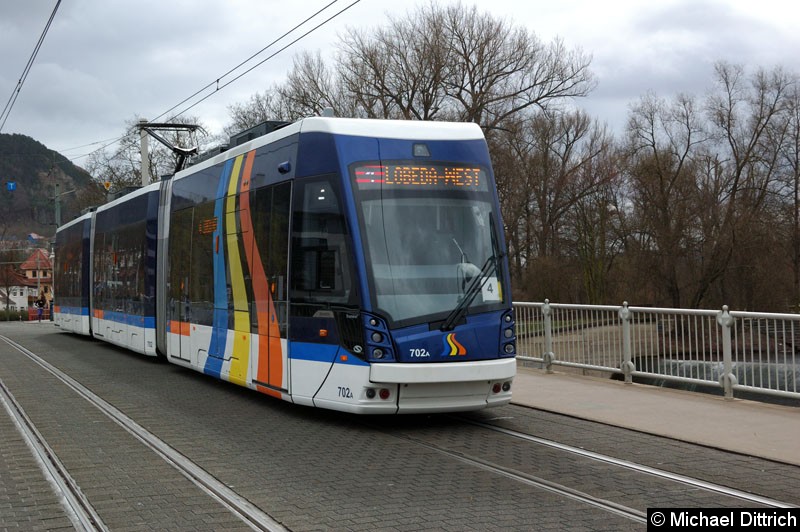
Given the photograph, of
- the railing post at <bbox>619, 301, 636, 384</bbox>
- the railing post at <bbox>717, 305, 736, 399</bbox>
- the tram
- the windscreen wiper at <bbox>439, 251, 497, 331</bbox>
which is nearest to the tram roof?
the tram

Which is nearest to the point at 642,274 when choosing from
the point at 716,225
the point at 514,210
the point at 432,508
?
the point at 716,225

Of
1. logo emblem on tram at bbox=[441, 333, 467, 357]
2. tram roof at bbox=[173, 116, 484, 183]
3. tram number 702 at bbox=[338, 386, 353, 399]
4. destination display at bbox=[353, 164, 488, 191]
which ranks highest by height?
tram roof at bbox=[173, 116, 484, 183]

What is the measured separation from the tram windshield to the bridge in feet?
4.83

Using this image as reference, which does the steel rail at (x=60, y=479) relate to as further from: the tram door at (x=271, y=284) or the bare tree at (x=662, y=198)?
the bare tree at (x=662, y=198)

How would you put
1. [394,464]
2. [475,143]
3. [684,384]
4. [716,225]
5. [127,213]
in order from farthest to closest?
1. [716,225]
2. [127,213]
3. [684,384]
4. [475,143]
5. [394,464]

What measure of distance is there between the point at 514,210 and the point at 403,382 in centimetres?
3415

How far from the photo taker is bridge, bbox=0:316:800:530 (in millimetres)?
6281

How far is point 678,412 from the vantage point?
34.7ft

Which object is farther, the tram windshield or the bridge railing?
the bridge railing

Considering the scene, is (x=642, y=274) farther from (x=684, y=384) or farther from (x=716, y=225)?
(x=684, y=384)

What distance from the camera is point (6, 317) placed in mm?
70062

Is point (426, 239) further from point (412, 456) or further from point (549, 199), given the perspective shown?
point (549, 199)

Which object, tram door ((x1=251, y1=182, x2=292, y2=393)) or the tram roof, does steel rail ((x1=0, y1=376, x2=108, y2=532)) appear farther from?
the tram roof

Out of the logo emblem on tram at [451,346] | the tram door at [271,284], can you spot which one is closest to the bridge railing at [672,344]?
the logo emblem on tram at [451,346]
